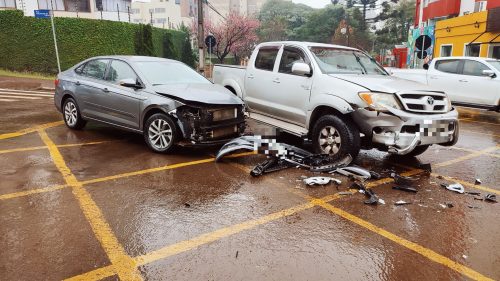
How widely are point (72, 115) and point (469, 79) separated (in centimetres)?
1054

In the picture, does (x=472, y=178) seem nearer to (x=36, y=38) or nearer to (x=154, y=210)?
(x=154, y=210)

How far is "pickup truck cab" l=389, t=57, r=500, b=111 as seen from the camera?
10.7m

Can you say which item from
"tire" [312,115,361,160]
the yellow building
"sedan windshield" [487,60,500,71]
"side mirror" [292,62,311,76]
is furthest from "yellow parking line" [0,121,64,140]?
the yellow building

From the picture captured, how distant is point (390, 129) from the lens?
5.07 m

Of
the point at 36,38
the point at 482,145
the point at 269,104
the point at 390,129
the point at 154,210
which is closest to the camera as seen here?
the point at 154,210

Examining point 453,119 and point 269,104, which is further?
point 269,104

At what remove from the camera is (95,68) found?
7.30 m

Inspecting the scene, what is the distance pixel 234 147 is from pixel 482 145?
5025 mm

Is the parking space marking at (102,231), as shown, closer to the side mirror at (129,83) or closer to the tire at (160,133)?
the tire at (160,133)

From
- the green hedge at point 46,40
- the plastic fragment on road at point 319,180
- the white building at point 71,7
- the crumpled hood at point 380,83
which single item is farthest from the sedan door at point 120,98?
the white building at point 71,7

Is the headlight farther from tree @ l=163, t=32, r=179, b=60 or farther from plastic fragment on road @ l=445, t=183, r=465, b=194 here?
tree @ l=163, t=32, r=179, b=60

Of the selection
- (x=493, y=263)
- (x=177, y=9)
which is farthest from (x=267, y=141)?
(x=177, y=9)

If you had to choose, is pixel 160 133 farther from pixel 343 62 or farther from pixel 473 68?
pixel 473 68

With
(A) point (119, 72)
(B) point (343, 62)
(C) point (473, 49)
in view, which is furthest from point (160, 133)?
(C) point (473, 49)
